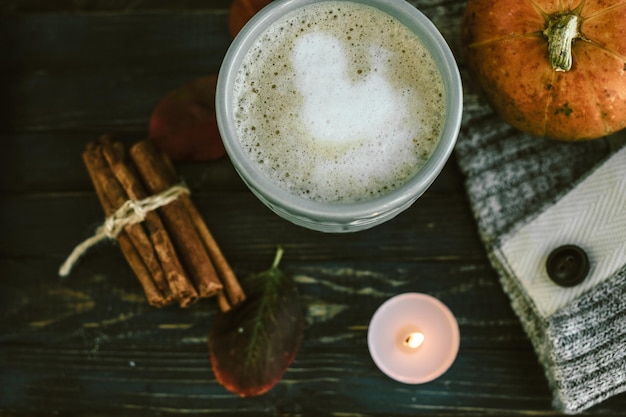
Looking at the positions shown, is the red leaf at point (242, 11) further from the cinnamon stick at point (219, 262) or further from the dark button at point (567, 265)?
the dark button at point (567, 265)

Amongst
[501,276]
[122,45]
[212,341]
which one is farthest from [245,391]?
[122,45]

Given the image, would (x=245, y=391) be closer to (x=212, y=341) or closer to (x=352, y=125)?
(x=212, y=341)

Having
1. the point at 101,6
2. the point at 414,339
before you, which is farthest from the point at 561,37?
the point at 101,6

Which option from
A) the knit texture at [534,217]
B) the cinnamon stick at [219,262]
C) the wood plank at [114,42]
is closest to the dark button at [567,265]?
the knit texture at [534,217]

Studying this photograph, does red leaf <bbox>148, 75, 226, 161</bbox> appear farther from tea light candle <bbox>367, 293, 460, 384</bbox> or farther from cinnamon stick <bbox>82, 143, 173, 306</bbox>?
tea light candle <bbox>367, 293, 460, 384</bbox>

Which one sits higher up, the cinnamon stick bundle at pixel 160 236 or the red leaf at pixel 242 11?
the red leaf at pixel 242 11

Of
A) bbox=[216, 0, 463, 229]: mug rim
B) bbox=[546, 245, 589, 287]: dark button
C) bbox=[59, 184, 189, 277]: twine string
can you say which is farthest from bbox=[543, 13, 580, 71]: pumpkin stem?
bbox=[59, 184, 189, 277]: twine string

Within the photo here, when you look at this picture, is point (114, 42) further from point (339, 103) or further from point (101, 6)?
point (339, 103)
